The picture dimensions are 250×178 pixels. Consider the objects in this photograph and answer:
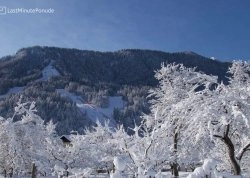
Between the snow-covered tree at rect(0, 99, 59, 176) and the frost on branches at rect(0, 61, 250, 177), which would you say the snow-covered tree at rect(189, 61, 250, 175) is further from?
the snow-covered tree at rect(0, 99, 59, 176)

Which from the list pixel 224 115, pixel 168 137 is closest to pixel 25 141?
pixel 168 137

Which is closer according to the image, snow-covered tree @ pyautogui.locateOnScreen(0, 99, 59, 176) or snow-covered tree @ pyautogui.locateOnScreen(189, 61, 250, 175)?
snow-covered tree @ pyautogui.locateOnScreen(189, 61, 250, 175)

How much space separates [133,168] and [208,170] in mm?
5259

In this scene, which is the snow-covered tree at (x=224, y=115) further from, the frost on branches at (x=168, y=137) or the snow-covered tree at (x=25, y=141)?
the snow-covered tree at (x=25, y=141)

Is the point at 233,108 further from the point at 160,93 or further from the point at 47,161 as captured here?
the point at 47,161

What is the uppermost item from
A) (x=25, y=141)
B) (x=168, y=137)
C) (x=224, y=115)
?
(x=224, y=115)

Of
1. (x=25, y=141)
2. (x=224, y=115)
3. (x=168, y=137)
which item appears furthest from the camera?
(x=25, y=141)

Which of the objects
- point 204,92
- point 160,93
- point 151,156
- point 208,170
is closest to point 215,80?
point 204,92

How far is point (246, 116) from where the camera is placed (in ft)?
80.2

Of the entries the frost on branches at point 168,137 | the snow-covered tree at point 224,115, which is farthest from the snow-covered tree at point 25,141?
the snow-covered tree at point 224,115

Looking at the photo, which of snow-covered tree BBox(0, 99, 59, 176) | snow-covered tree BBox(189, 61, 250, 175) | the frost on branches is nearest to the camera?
the frost on branches

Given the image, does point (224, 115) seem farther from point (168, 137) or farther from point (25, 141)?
point (25, 141)

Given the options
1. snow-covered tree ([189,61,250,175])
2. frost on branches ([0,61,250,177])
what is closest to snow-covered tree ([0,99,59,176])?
frost on branches ([0,61,250,177])

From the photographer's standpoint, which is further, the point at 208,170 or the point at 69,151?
the point at 69,151
